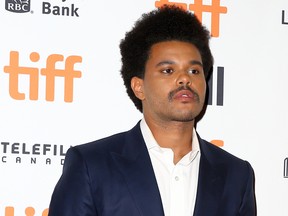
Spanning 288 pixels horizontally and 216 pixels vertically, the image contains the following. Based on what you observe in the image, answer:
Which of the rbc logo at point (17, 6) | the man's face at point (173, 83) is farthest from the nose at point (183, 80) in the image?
the rbc logo at point (17, 6)

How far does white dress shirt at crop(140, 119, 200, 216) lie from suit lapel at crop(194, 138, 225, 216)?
0.08ft

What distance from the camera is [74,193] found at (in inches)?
65.4

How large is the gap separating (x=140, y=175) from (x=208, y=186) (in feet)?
0.74

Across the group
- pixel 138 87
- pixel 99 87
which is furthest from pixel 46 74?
pixel 138 87

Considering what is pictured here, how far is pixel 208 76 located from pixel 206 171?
468 millimetres

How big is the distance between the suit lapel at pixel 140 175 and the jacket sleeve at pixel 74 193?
0.12 meters

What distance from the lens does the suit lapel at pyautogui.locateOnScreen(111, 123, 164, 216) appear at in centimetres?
166

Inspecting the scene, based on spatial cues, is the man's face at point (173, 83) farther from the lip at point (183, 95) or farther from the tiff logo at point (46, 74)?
the tiff logo at point (46, 74)

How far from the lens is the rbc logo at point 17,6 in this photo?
78.4 inches

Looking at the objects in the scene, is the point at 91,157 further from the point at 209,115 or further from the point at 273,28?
the point at 273,28

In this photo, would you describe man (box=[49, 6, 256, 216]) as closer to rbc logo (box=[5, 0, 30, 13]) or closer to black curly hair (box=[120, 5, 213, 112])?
black curly hair (box=[120, 5, 213, 112])

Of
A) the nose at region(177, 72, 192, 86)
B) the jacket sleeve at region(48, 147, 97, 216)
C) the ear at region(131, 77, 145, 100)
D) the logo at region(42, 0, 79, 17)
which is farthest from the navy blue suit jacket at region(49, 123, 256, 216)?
the logo at region(42, 0, 79, 17)

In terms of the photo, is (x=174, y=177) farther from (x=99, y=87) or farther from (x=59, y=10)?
(x=59, y=10)

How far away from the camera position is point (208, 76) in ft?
7.00
